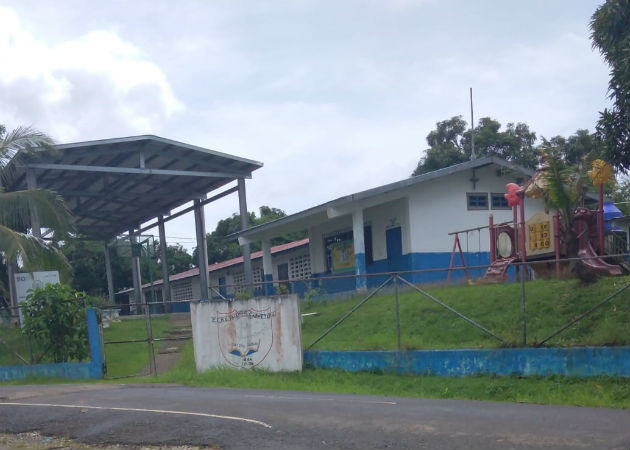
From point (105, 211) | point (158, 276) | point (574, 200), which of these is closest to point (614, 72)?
point (574, 200)

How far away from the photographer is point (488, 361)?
41.5ft

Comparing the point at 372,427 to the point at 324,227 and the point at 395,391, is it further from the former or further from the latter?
the point at 324,227

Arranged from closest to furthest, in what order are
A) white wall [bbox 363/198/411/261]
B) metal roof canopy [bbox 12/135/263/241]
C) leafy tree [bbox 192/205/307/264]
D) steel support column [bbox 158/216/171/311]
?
white wall [bbox 363/198/411/261] → metal roof canopy [bbox 12/135/263/241] → steel support column [bbox 158/216/171/311] → leafy tree [bbox 192/205/307/264]

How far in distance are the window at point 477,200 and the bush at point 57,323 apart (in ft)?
40.2

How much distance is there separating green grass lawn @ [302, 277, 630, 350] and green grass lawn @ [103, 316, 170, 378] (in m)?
5.07

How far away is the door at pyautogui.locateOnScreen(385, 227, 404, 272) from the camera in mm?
23047

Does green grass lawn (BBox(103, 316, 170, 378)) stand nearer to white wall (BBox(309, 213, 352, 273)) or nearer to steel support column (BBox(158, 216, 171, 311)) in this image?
steel support column (BBox(158, 216, 171, 311))

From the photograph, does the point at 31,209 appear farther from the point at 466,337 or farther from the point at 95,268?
the point at 95,268

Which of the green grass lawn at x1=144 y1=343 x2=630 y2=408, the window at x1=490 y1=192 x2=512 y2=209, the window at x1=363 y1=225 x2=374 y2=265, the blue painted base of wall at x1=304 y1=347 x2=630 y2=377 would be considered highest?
the window at x1=490 y1=192 x2=512 y2=209

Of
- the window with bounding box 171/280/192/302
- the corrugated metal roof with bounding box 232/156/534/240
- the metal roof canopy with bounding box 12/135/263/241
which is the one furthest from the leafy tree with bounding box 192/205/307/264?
the corrugated metal roof with bounding box 232/156/534/240

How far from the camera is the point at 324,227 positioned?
1073 inches

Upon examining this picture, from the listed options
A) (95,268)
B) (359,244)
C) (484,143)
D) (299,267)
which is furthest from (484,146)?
(95,268)

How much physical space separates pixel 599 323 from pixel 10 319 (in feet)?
51.0

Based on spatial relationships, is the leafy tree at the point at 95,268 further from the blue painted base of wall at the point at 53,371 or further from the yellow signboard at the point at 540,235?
the yellow signboard at the point at 540,235
